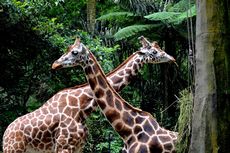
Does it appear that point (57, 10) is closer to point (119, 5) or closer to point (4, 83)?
point (119, 5)

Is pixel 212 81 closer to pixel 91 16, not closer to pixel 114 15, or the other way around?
pixel 114 15

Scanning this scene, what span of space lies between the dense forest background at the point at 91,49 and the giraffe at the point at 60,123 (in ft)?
5.15

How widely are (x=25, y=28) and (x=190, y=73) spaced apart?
5.21 meters

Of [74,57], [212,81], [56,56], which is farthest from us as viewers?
[56,56]

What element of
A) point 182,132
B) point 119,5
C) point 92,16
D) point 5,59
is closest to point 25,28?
point 5,59

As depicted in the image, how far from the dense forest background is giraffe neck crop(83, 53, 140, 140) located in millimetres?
2299

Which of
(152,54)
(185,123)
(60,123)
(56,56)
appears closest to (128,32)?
(56,56)

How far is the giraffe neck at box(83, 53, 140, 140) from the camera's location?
4.65m

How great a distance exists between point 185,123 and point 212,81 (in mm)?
589

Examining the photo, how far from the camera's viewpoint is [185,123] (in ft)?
13.7

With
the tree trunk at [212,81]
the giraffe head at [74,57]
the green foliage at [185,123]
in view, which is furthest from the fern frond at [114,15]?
the tree trunk at [212,81]

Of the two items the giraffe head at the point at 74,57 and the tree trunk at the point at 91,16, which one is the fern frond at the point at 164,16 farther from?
the giraffe head at the point at 74,57

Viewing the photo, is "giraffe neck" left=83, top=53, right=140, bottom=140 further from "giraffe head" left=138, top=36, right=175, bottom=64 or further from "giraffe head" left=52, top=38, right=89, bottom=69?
"giraffe head" left=138, top=36, right=175, bottom=64

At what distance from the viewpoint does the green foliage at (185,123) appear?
13.5 ft
